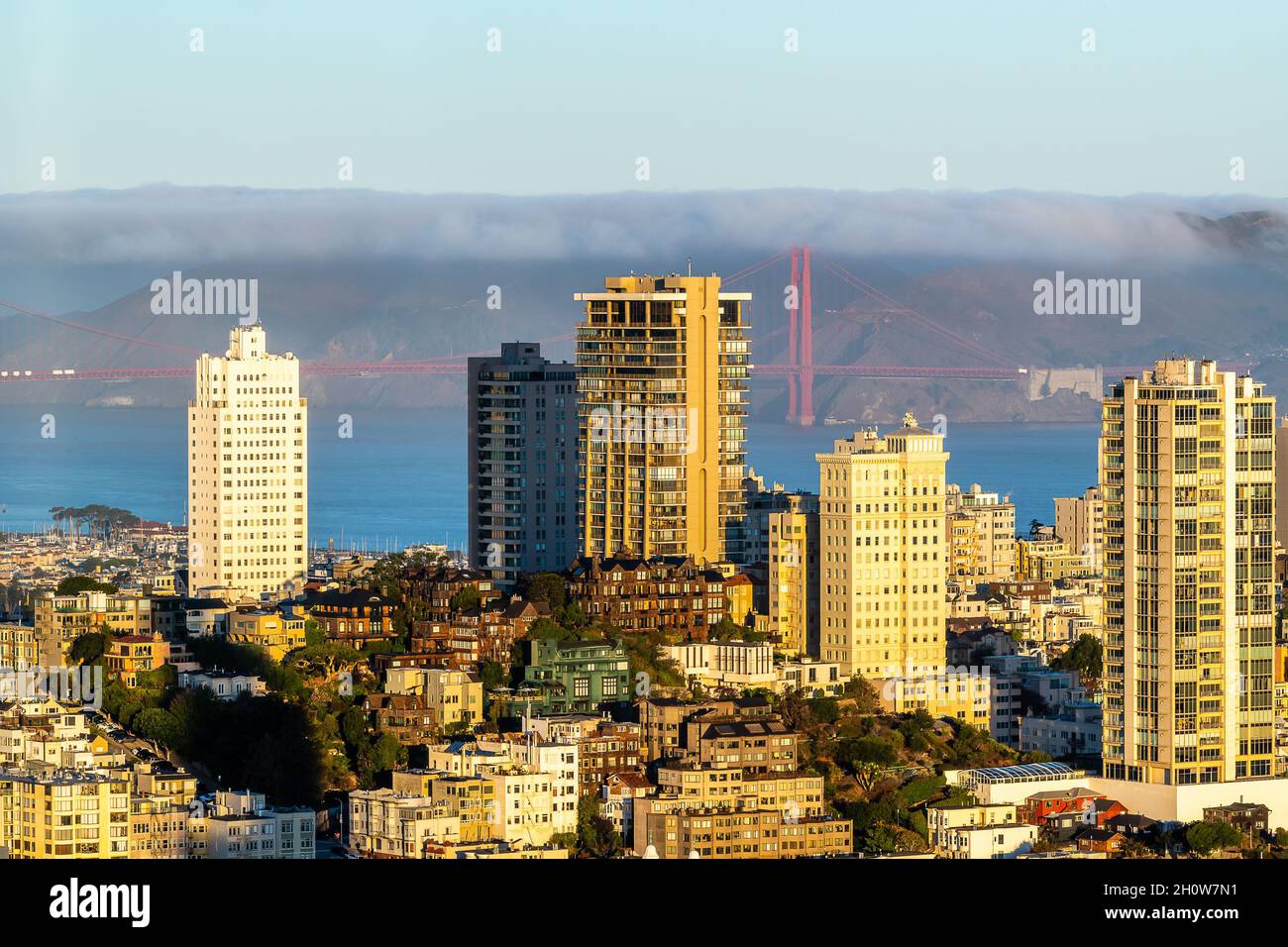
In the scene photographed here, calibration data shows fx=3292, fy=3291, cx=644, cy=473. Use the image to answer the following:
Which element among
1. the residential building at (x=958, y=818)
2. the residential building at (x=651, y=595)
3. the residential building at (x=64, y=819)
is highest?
the residential building at (x=651, y=595)

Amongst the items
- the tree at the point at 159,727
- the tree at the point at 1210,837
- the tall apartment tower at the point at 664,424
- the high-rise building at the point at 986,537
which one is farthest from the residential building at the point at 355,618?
the high-rise building at the point at 986,537

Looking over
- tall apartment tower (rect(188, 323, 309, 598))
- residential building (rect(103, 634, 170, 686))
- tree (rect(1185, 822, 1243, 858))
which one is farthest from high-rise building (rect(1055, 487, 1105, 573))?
tree (rect(1185, 822, 1243, 858))

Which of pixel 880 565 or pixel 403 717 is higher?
pixel 880 565

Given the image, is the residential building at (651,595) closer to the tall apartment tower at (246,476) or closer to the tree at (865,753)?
the tree at (865,753)

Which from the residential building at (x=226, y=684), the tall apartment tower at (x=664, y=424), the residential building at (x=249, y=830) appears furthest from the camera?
the tall apartment tower at (x=664, y=424)

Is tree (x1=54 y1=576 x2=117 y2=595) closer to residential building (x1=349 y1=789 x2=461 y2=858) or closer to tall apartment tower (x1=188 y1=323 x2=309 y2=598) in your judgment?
tall apartment tower (x1=188 y1=323 x2=309 y2=598)

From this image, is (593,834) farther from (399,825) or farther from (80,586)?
(80,586)

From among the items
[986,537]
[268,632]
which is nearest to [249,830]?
[268,632]
